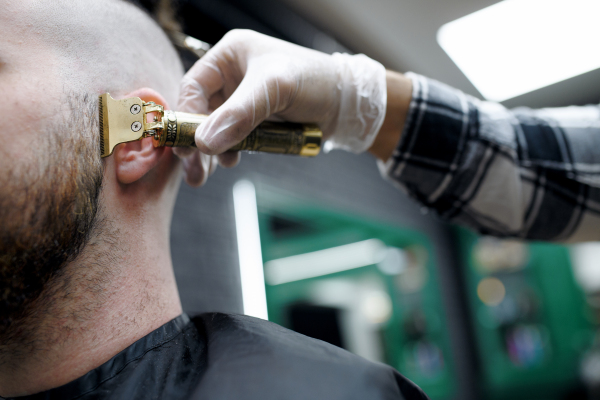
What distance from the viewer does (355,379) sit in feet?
2.47

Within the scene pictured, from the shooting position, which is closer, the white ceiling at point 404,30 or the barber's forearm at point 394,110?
the barber's forearm at point 394,110

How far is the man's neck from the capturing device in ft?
2.81

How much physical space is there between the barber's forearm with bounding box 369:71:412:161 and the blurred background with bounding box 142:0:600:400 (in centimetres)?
160

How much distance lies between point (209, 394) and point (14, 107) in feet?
1.99

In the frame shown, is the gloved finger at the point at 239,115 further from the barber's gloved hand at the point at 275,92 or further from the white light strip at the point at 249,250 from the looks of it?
the white light strip at the point at 249,250

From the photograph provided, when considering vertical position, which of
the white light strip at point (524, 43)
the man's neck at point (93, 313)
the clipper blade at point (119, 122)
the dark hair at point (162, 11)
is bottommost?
the man's neck at point (93, 313)

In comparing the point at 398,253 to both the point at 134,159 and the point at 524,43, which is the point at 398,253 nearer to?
the point at 524,43

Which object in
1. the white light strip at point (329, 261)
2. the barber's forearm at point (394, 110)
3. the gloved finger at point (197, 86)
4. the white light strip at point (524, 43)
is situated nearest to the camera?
the gloved finger at point (197, 86)

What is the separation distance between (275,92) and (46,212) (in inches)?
20.7

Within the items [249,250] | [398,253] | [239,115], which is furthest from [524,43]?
[239,115]

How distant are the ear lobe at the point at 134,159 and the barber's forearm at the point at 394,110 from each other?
2.10 ft

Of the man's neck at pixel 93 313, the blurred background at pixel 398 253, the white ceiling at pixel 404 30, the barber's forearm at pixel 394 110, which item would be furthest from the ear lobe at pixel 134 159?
the white ceiling at pixel 404 30

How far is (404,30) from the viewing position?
3586mm

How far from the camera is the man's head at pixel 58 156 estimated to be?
77 centimetres
